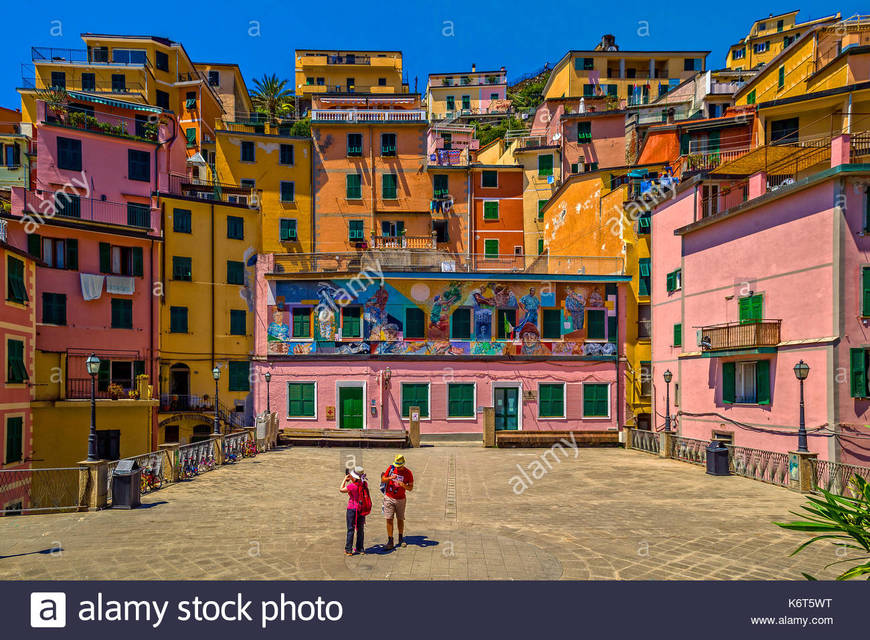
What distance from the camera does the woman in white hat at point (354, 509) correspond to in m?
10.8

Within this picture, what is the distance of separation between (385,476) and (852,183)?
18.9 m

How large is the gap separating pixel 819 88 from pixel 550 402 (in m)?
27.8

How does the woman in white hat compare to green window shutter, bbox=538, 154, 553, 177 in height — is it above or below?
below

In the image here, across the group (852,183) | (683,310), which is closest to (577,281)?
(683,310)

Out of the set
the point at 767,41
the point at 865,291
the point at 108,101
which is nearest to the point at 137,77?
the point at 108,101

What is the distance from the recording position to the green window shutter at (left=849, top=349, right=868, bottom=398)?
2000cm

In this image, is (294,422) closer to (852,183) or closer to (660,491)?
(660,491)

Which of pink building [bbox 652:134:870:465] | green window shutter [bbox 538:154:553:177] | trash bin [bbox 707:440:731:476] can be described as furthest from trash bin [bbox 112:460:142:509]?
green window shutter [bbox 538:154:553:177]

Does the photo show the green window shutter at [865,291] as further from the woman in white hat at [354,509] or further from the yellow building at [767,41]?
the yellow building at [767,41]

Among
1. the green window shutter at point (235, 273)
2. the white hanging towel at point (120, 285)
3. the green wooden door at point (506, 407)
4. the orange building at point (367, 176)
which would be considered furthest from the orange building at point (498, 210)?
the white hanging towel at point (120, 285)

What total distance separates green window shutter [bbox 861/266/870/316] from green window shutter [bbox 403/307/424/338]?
19674mm

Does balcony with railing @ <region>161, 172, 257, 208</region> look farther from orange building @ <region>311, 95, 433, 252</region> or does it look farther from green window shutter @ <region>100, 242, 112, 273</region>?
green window shutter @ <region>100, 242, 112, 273</region>

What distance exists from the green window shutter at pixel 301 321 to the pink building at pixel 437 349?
0.05 m

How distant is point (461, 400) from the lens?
108ft
